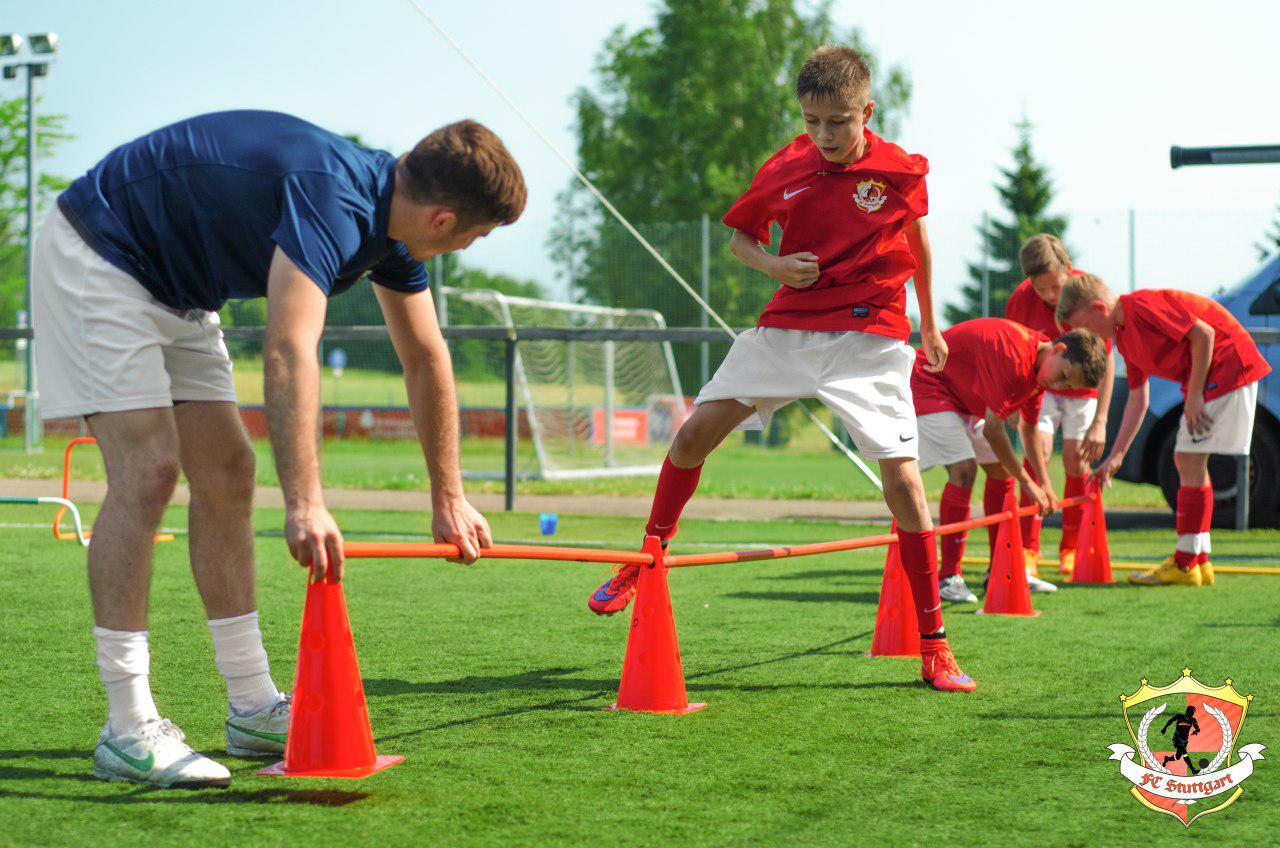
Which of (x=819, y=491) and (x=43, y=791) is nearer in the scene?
(x=43, y=791)

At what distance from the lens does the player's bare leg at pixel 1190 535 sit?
6902 mm

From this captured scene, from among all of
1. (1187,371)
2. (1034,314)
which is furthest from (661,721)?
(1034,314)

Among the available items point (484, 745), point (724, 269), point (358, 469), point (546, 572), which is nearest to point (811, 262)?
point (484, 745)

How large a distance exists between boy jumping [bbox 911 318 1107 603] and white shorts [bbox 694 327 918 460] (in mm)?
1810

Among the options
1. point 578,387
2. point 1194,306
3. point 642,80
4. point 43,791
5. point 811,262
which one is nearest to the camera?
point 43,791

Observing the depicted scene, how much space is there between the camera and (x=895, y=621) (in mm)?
4863

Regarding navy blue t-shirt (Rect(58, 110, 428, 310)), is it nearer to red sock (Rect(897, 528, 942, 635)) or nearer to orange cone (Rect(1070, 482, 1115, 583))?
red sock (Rect(897, 528, 942, 635))

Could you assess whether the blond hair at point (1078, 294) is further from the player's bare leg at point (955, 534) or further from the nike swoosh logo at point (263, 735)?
the nike swoosh logo at point (263, 735)

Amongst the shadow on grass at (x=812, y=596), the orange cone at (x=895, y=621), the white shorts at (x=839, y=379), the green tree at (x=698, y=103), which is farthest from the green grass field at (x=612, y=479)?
the green tree at (x=698, y=103)

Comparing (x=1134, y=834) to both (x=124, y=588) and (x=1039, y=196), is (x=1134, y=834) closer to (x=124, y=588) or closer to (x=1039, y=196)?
(x=124, y=588)

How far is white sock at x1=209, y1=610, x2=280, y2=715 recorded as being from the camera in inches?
131

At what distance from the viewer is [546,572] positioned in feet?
23.0

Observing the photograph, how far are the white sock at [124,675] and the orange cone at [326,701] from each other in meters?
0.32

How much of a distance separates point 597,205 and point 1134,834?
34428mm
